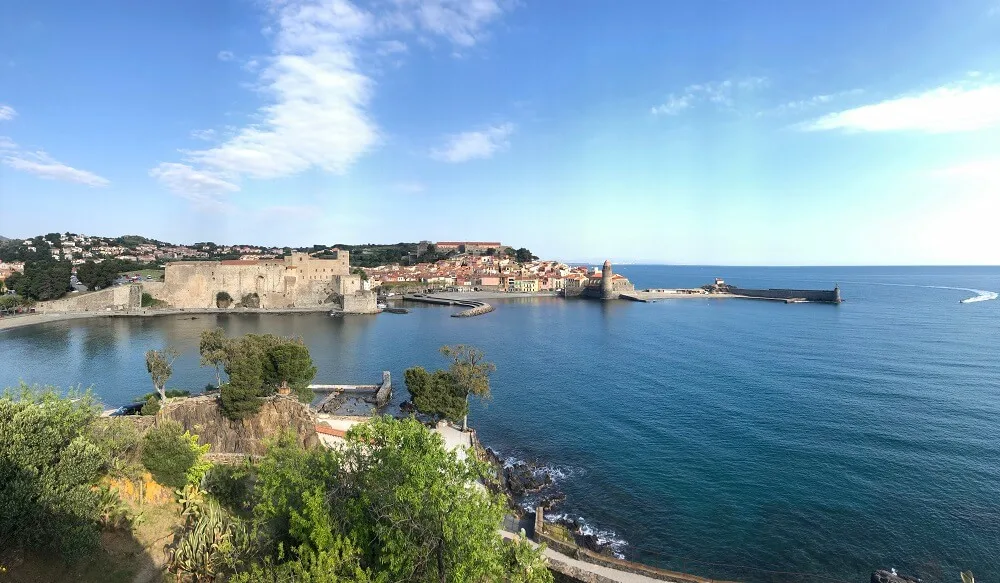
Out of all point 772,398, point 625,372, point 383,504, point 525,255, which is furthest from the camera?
point 525,255

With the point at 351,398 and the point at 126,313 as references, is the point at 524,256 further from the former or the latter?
the point at 351,398

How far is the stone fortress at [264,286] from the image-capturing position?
57.5 m

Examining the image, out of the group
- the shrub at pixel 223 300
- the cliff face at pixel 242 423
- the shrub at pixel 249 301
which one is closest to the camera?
the cliff face at pixel 242 423

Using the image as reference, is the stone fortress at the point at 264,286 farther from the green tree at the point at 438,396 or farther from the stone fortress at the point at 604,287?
A: the green tree at the point at 438,396

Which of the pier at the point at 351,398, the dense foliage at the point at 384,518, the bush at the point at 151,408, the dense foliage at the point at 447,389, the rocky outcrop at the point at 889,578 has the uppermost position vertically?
the dense foliage at the point at 384,518

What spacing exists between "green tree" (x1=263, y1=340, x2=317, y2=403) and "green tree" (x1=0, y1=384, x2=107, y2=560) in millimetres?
10914

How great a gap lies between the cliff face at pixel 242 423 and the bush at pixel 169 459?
211 inches

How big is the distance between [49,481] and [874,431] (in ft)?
83.1

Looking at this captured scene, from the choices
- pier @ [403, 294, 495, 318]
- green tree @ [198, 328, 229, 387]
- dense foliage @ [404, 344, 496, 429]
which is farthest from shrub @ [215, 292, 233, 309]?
dense foliage @ [404, 344, 496, 429]

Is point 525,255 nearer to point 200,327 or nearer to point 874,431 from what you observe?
point 200,327

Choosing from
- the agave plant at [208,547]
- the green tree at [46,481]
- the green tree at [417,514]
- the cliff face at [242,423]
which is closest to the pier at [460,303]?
→ the cliff face at [242,423]

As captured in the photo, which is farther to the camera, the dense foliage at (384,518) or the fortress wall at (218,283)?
the fortress wall at (218,283)

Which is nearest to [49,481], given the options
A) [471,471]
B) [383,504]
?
[383,504]

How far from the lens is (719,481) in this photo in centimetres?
1623
